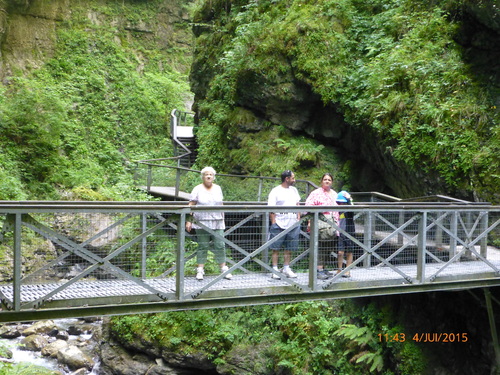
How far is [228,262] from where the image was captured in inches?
278

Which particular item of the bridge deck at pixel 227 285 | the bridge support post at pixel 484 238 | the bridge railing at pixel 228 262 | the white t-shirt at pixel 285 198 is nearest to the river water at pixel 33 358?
the bridge railing at pixel 228 262

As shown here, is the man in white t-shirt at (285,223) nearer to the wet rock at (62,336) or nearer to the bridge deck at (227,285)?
the bridge deck at (227,285)

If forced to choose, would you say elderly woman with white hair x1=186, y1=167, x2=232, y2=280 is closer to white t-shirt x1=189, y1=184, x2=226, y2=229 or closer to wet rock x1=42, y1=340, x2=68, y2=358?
white t-shirt x1=189, y1=184, x2=226, y2=229

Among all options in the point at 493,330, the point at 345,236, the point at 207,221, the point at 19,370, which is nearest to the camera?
the point at 207,221

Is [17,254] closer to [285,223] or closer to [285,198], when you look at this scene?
[285,223]

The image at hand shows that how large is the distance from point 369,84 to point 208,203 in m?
7.71

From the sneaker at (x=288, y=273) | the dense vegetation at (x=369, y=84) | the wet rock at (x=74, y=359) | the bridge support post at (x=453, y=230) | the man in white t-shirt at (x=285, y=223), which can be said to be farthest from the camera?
the wet rock at (x=74, y=359)

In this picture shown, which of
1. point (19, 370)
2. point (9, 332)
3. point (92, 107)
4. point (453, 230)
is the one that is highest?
point (92, 107)

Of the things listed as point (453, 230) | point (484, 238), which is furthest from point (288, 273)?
point (484, 238)

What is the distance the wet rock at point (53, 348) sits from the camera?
495 inches

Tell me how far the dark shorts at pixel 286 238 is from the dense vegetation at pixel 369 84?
4.57 m

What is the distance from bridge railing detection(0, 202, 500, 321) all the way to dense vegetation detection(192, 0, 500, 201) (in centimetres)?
224

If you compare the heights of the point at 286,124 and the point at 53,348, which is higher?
the point at 286,124

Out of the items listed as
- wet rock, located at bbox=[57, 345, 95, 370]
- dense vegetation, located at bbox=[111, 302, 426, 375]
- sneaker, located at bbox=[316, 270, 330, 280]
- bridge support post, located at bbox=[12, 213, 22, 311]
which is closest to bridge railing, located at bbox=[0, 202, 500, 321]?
bridge support post, located at bbox=[12, 213, 22, 311]
